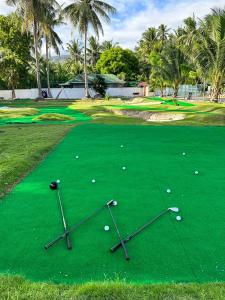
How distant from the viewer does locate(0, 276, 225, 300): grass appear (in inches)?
107

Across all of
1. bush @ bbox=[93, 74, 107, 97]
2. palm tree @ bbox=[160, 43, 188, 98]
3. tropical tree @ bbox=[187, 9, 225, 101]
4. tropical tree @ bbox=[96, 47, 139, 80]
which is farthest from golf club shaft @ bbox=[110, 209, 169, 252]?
tropical tree @ bbox=[96, 47, 139, 80]

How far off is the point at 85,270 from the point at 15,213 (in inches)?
71.2

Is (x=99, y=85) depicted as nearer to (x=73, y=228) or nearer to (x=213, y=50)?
(x=213, y=50)

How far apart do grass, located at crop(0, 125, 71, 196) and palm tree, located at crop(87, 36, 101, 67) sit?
47.7m

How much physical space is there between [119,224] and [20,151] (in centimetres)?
545

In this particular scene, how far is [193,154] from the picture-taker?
27.7ft

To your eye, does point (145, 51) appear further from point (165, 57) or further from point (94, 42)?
point (165, 57)

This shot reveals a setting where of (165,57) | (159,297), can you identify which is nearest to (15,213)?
(159,297)

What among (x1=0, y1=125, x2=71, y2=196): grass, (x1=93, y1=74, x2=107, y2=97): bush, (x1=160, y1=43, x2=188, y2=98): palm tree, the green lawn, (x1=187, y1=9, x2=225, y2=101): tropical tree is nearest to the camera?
the green lawn

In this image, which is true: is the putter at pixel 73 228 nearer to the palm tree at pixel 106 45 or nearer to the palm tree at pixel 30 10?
the palm tree at pixel 30 10

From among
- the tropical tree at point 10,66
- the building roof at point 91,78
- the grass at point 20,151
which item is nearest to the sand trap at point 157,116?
the grass at point 20,151

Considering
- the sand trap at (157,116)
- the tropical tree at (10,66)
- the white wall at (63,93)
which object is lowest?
the white wall at (63,93)

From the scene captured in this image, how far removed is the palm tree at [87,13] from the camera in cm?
3528

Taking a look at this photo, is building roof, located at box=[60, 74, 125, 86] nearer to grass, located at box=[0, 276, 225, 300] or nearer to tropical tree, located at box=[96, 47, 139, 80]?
tropical tree, located at box=[96, 47, 139, 80]
